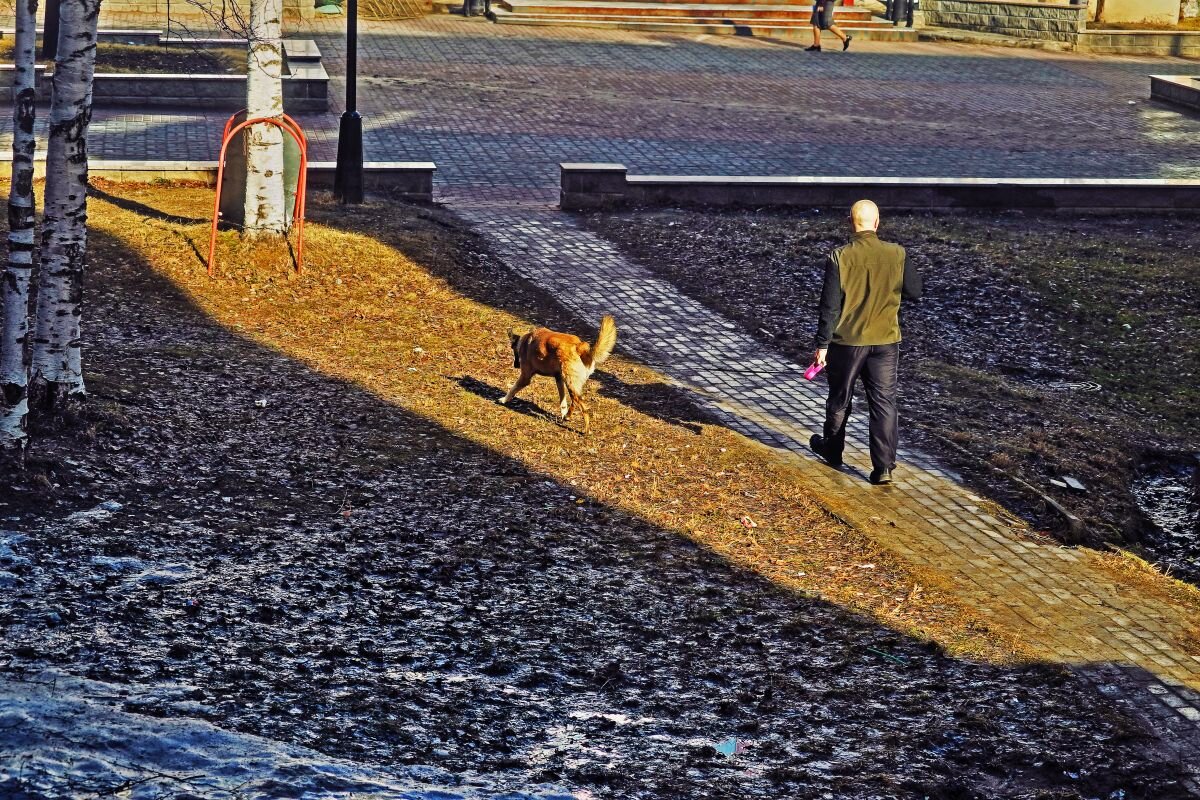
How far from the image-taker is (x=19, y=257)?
8602 millimetres

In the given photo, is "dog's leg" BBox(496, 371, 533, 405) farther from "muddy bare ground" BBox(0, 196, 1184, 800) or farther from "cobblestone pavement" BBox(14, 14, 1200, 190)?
"cobblestone pavement" BBox(14, 14, 1200, 190)

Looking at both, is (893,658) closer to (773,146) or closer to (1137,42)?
(773,146)

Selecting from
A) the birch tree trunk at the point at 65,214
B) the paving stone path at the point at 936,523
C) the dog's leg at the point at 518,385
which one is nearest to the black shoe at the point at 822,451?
the paving stone path at the point at 936,523

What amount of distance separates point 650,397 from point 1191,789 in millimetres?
5763

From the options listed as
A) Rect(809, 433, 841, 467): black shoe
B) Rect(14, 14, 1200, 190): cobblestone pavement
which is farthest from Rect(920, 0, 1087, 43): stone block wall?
Rect(809, 433, 841, 467): black shoe

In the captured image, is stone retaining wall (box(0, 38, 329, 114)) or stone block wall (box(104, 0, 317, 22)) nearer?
stone retaining wall (box(0, 38, 329, 114))

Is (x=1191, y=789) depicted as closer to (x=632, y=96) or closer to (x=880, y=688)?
(x=880, y=688)

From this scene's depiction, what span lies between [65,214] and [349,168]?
7.77 m

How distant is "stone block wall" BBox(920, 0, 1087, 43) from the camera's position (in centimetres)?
3406

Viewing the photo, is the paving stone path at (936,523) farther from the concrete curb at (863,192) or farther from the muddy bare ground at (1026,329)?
the concrete curb at (863,192)

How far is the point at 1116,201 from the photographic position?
19031 millimetres

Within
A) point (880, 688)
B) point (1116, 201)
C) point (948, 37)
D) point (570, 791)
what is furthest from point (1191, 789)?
point (948, 37)

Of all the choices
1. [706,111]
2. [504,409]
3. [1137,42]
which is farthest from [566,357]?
[1137,42]

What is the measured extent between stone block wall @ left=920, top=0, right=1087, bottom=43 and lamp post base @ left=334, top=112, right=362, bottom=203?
22616mm
